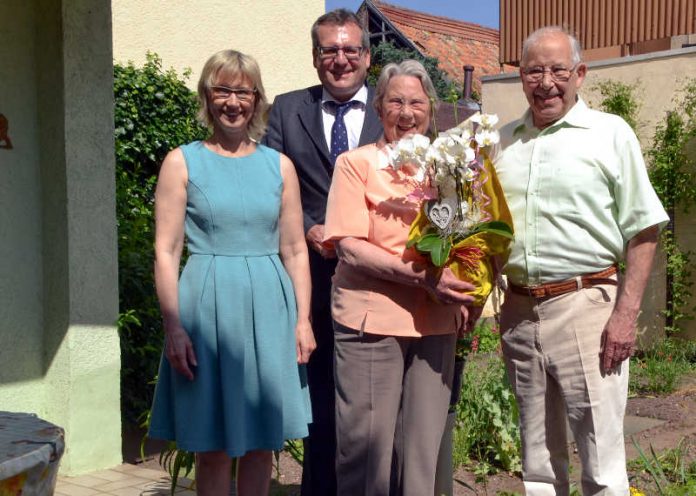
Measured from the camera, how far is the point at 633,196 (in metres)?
3.38

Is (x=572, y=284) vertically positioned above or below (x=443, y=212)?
below

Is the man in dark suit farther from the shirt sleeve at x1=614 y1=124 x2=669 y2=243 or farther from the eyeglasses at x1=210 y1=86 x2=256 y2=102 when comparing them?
the shirt sleeve at x1=614 y1=124 x2=669 y2=243

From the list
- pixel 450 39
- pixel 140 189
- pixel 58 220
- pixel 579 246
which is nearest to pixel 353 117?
pixel 579 246

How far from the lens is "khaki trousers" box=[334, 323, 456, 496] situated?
3.50 metres

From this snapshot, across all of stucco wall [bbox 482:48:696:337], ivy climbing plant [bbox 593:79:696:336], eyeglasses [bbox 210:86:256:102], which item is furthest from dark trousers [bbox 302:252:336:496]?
stucco wall [bbox 482:48:696:337]

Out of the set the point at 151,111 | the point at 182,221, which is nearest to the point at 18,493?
the point at 182,221

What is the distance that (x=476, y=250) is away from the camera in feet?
10.9

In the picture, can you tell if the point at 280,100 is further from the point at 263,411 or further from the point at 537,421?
the point at 537,421

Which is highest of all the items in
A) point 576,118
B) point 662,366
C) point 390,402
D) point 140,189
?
point 576,118

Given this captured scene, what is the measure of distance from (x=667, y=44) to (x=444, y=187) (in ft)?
33.9

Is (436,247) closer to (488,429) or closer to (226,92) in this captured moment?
(226,92)

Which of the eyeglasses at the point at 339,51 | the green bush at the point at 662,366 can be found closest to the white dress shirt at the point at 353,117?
the eyeglasses at the point at 339,51

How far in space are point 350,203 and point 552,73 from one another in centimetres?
87

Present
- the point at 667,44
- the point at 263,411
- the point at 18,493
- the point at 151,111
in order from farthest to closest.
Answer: the point at 667,44
the point at 151,111
the point at 263,411
the point at 18,493
